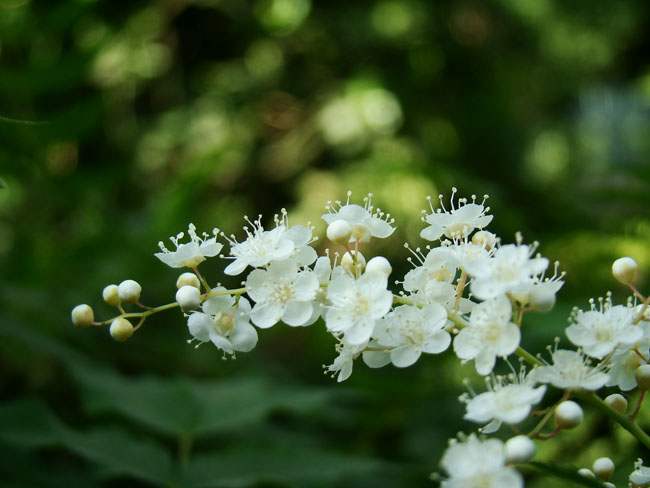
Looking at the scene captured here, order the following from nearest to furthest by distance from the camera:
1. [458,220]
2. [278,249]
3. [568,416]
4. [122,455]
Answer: [568,416], [278,249], [458,220], [122,455]

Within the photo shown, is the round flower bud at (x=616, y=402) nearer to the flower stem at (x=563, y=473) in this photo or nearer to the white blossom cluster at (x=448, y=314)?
the white blossom cluster at (x=448, y=314)

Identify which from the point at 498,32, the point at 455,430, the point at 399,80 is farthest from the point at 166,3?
the point at 455,430

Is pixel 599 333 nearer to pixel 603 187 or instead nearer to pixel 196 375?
pixel 603 187

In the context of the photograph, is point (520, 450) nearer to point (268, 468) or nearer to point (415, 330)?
point (415, 330)

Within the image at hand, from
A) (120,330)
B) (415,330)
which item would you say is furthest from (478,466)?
(120,330)

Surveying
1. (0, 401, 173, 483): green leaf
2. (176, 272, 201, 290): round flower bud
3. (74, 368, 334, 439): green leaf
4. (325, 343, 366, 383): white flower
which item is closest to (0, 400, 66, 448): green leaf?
(0, 401, 173, 483): green leaf

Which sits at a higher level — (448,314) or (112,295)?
(112,295)

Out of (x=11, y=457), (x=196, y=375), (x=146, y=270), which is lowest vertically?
(x=11, y=457)
